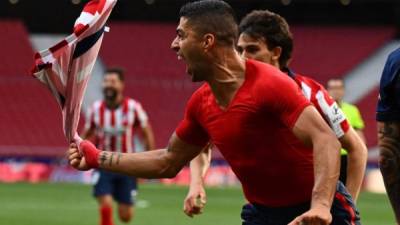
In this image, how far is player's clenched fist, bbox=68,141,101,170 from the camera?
17.6 ft

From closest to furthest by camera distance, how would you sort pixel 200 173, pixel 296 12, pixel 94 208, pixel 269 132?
pixel 269 132
pixel 200 173
pixel 94 208
pixel 296 12

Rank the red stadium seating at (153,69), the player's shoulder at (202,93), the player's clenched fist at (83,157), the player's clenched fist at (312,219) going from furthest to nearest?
the red stadium seating at (153,69) → the player's clenched fist at (83,157) → the player's shoulder at (202,93) → the player's clenched fist at (312,219)

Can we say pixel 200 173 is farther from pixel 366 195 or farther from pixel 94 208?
pixel 366 195

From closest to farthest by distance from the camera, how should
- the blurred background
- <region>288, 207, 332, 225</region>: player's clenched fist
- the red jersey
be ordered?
1. <region>288, 207, 332, 225</region>: player's clenched fist
2. the red jersey
3. the blurred background

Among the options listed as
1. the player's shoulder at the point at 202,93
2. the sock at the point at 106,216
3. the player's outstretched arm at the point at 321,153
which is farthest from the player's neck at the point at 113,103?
the player's outstretched arm at the point at 321,153

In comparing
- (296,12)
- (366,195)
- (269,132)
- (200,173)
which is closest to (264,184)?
(269,132)

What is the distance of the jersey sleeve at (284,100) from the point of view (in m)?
4.59

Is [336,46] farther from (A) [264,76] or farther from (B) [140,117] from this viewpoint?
(A) [264,76]

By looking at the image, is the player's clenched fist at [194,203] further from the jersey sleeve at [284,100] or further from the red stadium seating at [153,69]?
the red stadium seating at [153,69]

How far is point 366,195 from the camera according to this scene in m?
23.2

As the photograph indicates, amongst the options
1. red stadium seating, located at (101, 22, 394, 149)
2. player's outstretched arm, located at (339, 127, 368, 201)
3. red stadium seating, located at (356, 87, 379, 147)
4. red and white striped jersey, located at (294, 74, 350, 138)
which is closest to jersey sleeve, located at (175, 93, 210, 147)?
red and white striped jersey, located at (294, 74, 350, 138)

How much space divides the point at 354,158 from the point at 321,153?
1.25 m

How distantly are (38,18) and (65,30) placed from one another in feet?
4.11

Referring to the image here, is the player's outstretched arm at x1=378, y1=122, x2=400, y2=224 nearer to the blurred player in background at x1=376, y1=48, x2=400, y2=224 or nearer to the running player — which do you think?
the blurred player in background at x1=376, y1=48, x2=400, y2=224
